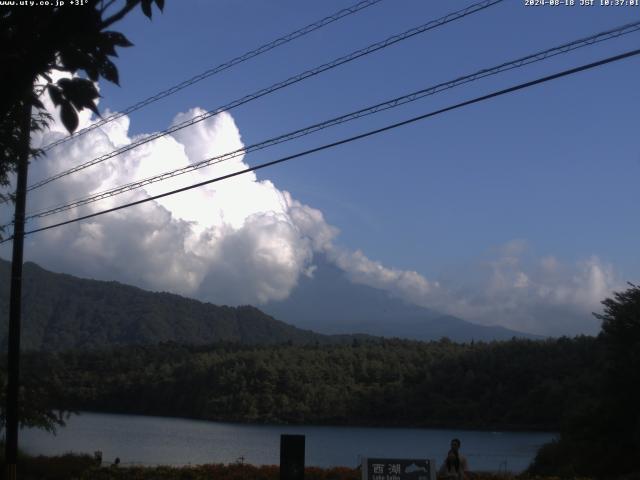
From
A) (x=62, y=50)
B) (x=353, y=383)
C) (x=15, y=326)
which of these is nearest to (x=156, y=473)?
(x=15, y=326)

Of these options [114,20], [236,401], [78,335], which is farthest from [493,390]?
[78,335]

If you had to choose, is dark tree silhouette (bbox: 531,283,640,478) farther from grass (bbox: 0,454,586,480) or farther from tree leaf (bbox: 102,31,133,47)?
tree leaf (bbox: 102,31,133,47)

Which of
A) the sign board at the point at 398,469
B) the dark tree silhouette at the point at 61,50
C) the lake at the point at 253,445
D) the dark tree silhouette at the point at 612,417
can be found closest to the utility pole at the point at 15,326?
the sign board at the point at 398,469

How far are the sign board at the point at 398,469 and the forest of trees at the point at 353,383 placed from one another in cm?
3505

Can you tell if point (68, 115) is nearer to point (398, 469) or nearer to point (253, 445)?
point (398, 469)

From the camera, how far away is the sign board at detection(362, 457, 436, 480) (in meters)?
13.2

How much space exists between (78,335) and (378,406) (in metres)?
135

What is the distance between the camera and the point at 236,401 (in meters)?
77.1

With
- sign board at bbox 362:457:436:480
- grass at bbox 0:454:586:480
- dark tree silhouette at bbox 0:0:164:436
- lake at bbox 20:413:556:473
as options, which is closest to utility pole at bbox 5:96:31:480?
grass at bbox 0:454:586:480

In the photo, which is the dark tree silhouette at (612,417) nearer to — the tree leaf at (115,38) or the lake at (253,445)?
the lake at (253,445)

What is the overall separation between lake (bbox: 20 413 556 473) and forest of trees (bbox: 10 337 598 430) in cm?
311

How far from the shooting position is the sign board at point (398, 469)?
13227 millimetres

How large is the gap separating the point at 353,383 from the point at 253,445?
36.5 m

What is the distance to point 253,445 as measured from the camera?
1758 inches
